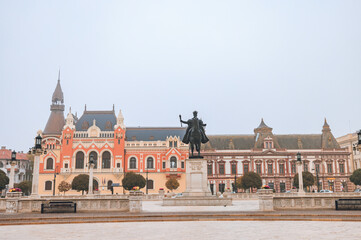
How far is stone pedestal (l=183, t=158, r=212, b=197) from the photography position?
22.9m

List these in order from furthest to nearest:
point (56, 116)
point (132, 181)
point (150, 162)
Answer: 1. point (56, 116)
2. point (150, 162)
3. point (132, 181)

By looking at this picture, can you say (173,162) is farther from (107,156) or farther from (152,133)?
(107,156)

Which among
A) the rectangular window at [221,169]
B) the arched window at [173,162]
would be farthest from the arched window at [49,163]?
the rectangular window at [221,169]

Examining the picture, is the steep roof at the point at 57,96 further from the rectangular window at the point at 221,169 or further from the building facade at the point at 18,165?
the rectangular window at the point at 221,169

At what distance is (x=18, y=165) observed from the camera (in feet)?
274

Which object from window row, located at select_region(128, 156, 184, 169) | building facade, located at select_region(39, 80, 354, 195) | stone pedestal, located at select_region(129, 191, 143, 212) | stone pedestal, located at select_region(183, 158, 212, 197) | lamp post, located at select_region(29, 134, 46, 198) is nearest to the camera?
stone pedestal, located at select_region(129, 191, 143, 212)

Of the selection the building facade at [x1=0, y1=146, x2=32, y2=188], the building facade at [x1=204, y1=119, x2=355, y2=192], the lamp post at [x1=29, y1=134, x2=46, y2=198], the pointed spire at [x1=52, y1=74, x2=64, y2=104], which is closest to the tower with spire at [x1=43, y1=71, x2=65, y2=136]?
the pointed spire at [x1=52, y1=74, x2=64, y2=104]

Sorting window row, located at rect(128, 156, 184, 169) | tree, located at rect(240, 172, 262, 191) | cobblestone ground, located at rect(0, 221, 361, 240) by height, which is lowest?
cobblestone ground, located at rect(0, 221, 361, 240)

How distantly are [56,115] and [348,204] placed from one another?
68.0m

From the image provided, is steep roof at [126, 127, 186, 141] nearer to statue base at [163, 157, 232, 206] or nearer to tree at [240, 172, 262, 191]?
tree at [240, 172, 262, 191]

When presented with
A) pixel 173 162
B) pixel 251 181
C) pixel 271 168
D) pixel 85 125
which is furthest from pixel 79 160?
pixel 271 168

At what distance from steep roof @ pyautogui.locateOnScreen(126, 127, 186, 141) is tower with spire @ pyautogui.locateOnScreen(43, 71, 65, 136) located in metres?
15.3

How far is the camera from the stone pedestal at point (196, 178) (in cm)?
2292

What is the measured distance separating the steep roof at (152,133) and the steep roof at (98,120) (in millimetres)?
4290
